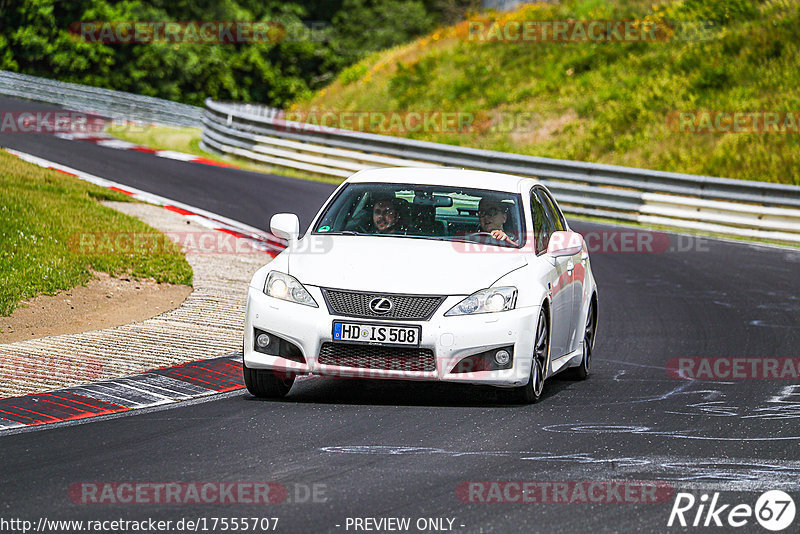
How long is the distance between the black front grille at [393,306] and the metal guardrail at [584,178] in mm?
15012

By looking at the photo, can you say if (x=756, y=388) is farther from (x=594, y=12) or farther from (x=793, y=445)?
(x=594, y=12)

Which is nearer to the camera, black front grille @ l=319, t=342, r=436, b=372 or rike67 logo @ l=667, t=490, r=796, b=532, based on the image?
rike67 logo @ l=667, t=490, r=796, b=532

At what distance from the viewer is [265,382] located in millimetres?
8406

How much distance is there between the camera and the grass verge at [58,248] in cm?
1247

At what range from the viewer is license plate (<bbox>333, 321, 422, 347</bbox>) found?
7871mm

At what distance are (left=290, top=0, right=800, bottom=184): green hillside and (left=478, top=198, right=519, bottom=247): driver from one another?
1896 cm

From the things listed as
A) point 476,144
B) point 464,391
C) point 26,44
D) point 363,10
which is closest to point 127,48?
point 26,44

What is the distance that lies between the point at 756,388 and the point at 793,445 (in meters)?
2.33
